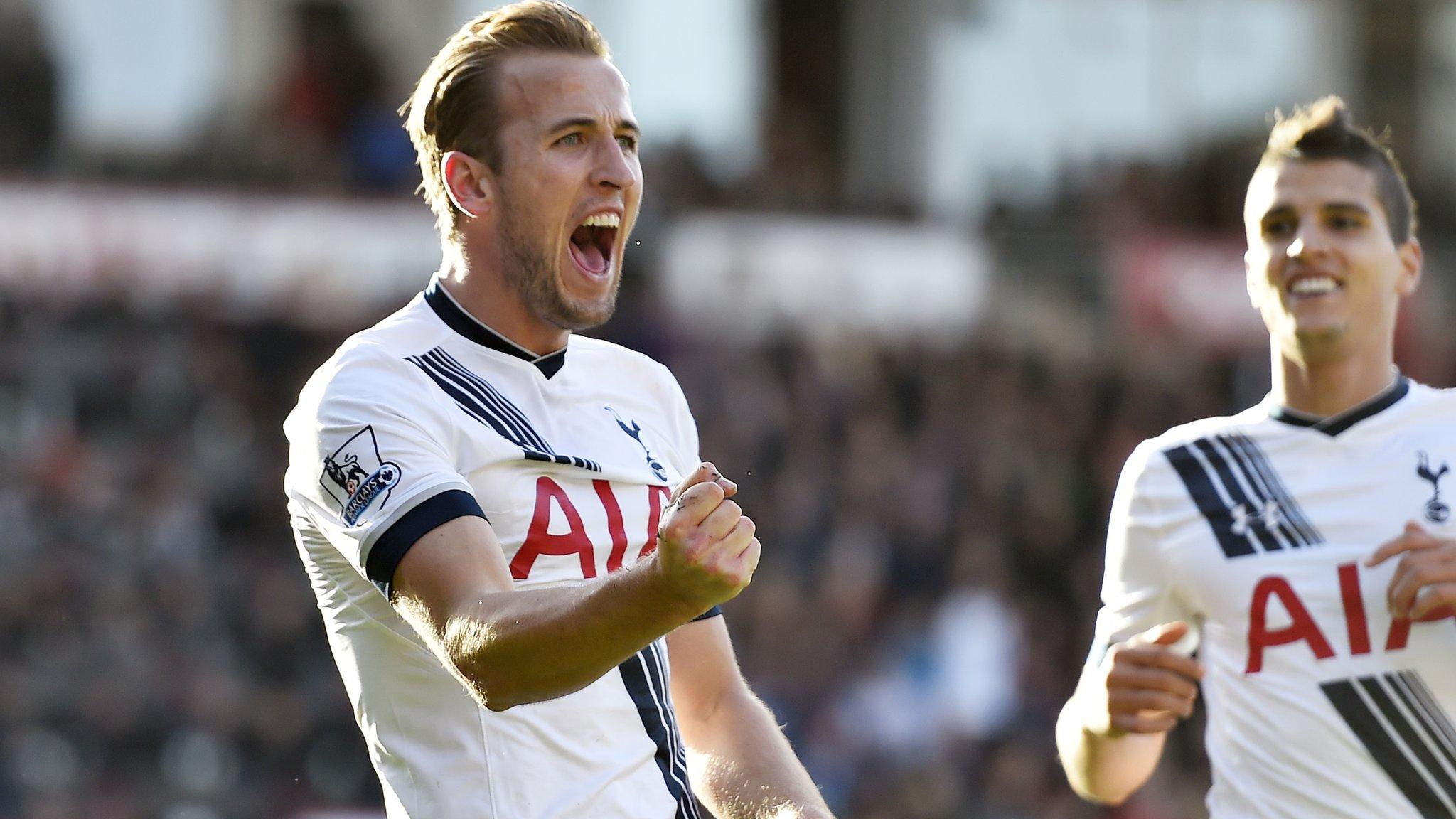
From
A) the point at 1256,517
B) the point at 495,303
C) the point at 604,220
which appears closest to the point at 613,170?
the point at 604,220

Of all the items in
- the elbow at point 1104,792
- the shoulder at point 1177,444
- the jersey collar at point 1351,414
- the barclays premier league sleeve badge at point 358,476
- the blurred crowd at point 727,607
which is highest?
the barclays premier league sleeve badge at point 358,476

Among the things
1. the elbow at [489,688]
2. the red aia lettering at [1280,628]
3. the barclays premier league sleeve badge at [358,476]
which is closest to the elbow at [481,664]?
the elbow at [489,688]

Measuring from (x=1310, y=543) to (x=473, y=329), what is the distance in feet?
6.59

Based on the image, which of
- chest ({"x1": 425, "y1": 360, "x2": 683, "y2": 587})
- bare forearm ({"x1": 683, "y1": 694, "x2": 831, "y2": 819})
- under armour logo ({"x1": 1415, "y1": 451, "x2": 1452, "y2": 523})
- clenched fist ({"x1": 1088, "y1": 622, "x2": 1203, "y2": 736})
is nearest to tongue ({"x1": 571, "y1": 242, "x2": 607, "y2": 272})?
chest ({"x1": 425, "y1": 360, "x2": 683, "y2": 587})

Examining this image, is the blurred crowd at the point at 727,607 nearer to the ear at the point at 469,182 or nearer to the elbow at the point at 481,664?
the ear at the point at 469,182

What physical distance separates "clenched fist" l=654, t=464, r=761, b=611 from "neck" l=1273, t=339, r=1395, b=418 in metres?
2.18

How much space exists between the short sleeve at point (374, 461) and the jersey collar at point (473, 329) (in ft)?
0.70

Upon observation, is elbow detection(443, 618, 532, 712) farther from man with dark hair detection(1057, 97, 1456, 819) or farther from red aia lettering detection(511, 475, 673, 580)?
man with dark hair detection(1057, 97, 1456, 819)

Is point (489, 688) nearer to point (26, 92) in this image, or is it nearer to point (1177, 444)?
point (1177, 444)

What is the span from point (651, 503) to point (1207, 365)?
42.5ft

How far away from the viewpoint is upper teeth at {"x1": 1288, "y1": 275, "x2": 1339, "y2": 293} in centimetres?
450

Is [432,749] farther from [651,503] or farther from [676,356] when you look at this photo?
[676,356]

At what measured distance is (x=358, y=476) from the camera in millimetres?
3234

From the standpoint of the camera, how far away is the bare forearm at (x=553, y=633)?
2873mm
